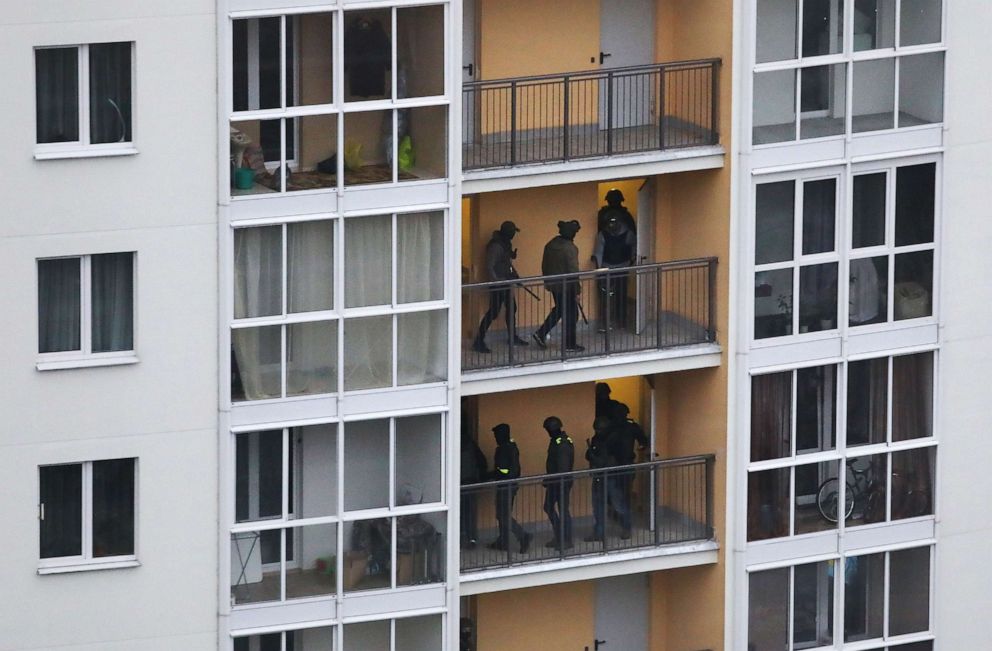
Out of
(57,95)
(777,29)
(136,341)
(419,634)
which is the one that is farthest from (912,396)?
(57,95)

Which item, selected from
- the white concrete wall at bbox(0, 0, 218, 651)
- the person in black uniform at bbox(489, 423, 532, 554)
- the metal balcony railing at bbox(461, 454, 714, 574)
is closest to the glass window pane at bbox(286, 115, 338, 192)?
the white concrete wall at bbox(0, 0, 218, 651)

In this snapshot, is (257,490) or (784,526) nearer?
(257,490)

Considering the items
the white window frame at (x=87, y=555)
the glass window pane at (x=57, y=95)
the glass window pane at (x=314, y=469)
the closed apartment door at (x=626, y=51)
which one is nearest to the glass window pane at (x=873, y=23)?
the closed apartment door at (x=626, y=51)

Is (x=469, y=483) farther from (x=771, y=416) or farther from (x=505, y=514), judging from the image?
(x=771, y=416)

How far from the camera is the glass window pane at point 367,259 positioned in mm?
36312

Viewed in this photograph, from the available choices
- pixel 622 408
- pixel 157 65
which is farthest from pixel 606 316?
pixel 157 65

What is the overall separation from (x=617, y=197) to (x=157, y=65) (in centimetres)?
674

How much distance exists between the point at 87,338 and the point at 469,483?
533 cm

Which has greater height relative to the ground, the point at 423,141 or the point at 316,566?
the point at 423,141

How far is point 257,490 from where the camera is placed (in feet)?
120

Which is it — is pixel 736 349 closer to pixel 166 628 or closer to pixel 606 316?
pixel 606 316

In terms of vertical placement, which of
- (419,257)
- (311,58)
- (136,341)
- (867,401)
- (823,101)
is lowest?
(867,401)

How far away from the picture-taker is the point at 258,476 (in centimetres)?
3644

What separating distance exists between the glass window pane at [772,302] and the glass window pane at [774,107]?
1676mm
